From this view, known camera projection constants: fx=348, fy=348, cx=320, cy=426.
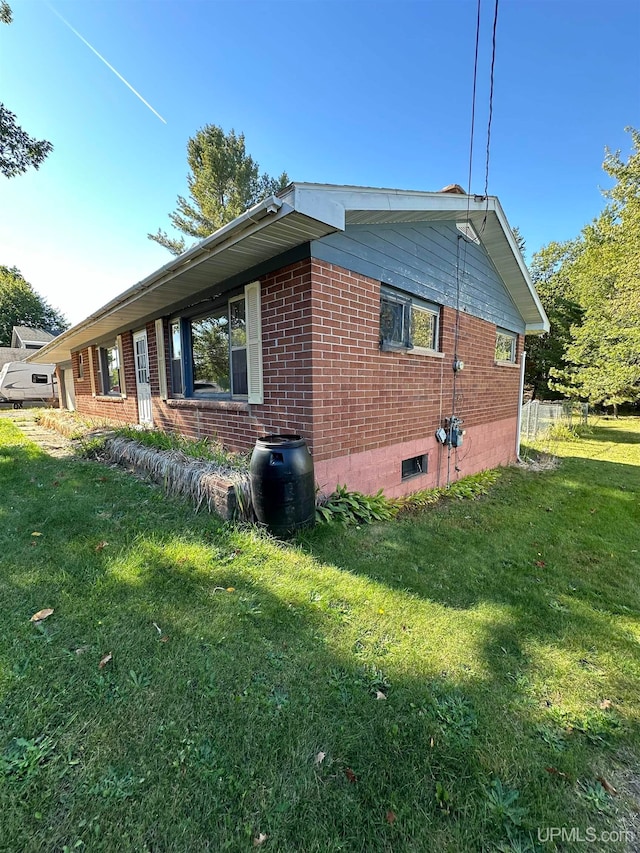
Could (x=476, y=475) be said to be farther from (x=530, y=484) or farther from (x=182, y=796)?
(x=182, y=796)

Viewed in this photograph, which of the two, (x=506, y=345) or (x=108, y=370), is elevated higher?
(x=506, y=345)

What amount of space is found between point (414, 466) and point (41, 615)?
4.86 meters

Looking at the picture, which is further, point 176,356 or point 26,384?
point 26,384

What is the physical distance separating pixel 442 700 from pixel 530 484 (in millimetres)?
6105

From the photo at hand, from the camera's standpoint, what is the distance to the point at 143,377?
7.38m

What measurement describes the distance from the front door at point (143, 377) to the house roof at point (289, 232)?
361 millimetres

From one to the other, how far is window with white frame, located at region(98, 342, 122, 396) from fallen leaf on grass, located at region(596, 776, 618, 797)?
1088 cm

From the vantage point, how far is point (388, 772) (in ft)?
4.68

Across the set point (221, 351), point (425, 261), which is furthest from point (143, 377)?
point (425, 261)

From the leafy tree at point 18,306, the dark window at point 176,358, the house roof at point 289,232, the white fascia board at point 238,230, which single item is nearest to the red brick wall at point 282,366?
the house roof at point 289,232

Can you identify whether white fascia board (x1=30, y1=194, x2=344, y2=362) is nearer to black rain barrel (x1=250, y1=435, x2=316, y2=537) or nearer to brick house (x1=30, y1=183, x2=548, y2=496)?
brick house (x1=30, y1=183, x2=548, y2=496)

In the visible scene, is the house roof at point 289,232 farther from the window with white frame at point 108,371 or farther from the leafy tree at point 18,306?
the leafy tree at point 18,306

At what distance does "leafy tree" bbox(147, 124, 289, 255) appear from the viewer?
1645 centimetres

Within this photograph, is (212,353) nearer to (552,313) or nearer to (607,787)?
(607,787)
